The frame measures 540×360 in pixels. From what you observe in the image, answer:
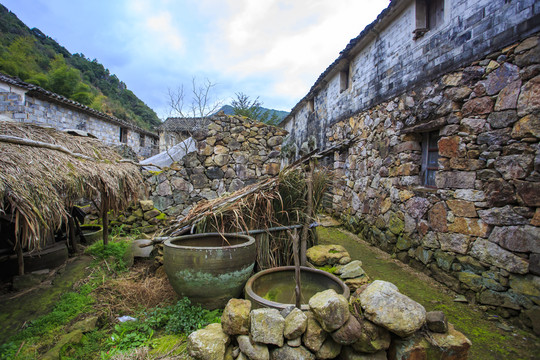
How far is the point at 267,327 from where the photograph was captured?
1.77 meters

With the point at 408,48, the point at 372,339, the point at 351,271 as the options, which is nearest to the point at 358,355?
the point at 372,339

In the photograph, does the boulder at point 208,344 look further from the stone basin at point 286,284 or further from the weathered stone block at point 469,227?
the weathered stone block at point 469,227

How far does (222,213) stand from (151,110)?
29453 mm

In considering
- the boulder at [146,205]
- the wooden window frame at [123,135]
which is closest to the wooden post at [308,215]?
the boulder at [146,205]

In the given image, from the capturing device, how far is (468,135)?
10.8 feet

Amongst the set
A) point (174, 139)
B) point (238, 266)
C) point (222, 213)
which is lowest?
point (238, 266)

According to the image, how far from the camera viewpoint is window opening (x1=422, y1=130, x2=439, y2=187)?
403 cm

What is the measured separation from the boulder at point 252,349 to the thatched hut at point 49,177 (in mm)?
1898

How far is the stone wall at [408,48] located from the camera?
291 cm

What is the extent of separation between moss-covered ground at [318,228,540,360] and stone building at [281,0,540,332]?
0.60 feet

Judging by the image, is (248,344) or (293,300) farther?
(293,300)

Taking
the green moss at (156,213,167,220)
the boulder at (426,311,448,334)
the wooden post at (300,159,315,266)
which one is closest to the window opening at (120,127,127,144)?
the green moss at (156,213,167,220)

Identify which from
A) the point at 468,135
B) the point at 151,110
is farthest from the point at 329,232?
the point at 151,110

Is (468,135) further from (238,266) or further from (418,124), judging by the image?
(238,266)
